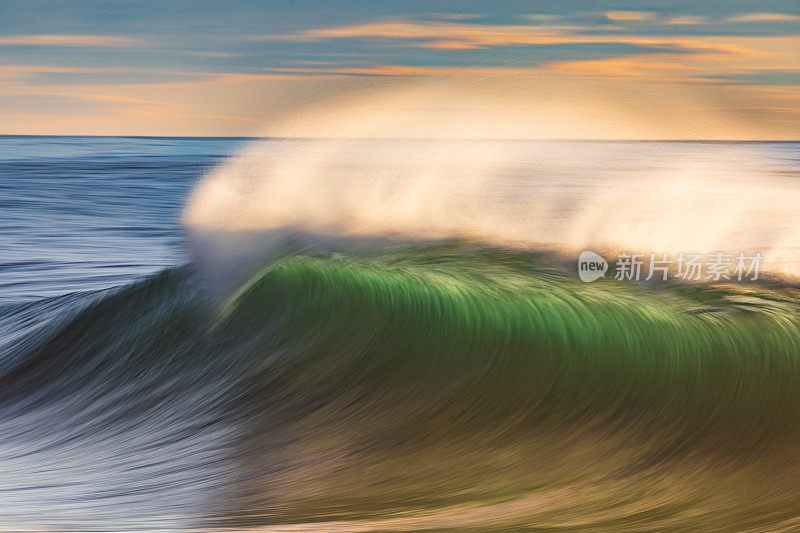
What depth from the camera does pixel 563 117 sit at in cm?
810

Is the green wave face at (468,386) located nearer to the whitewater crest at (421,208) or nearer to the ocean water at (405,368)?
the ocean water at (405,368)

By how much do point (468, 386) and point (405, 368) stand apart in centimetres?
53

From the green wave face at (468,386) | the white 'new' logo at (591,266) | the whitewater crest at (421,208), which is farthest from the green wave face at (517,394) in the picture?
the whitewater crest at (421,208)

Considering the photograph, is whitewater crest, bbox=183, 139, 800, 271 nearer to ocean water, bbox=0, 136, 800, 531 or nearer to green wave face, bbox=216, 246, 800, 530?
ocean water, bbox=0, 136, 800, 531

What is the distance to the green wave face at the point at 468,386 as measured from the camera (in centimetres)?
348

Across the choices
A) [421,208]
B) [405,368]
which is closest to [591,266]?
[405,368]

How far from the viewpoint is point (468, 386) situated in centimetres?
472

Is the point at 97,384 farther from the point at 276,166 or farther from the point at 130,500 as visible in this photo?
the point at 276,166

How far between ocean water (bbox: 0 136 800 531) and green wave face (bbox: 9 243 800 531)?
2cm

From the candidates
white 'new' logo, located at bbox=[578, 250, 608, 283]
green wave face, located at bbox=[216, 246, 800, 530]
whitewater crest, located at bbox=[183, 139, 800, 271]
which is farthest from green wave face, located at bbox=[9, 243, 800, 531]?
whitewater crest, located at bbox=[183, 139, 800, 271]

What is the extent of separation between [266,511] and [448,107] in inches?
231

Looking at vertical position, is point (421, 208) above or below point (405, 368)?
above

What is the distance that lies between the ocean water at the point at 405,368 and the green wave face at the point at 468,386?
17 millimetres

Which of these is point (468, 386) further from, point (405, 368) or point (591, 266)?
point (591, 266)
